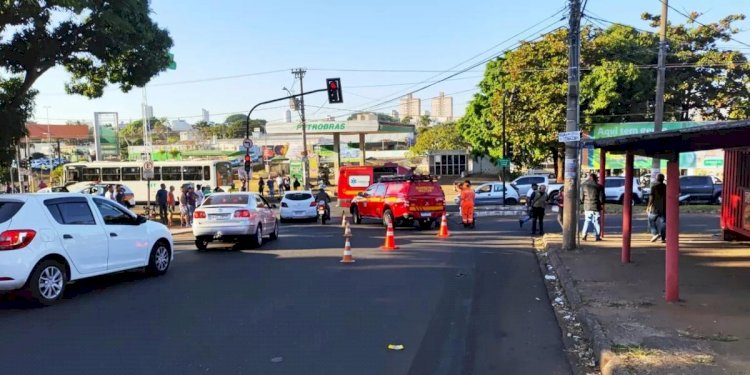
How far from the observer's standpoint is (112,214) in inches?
382

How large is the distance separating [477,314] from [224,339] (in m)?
3.22

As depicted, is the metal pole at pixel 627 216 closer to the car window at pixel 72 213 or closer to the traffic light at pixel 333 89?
the car window at pixel 72 213

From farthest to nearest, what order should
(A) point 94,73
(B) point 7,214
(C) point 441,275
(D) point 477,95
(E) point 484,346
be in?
(D) point 477,95, (A) point 94,73, (C) point 441,275, (B) point 7,214, (E) point 484,346

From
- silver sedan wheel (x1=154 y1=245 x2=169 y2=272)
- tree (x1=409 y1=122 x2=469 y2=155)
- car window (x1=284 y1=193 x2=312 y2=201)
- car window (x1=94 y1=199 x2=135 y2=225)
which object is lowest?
silver sedan wheel (x1=154 y1=245 x2=169 y2=272)

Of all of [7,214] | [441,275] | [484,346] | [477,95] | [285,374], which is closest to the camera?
[285,374]

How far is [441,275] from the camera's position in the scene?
10250 mm

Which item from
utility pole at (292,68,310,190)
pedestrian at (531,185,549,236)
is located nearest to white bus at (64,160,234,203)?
utility pole at (292,68,310,190)

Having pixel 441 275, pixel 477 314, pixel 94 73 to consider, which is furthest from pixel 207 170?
pixel 477 314

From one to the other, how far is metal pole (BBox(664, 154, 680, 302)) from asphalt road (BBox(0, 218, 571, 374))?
162 cm

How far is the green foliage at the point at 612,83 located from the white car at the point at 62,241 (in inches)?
1353

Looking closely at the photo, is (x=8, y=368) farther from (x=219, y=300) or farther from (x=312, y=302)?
(x=312, y=302)

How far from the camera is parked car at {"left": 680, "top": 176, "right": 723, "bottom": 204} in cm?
2979

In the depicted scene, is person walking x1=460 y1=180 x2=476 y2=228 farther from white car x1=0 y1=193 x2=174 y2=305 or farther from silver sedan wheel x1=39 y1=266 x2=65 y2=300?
silver sedan wheel x1=39 y1=266 x2=65 y2=300

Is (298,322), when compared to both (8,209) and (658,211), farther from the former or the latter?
(658,211)
